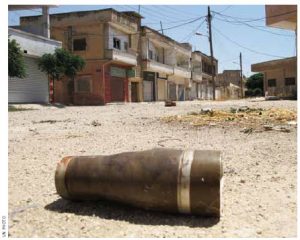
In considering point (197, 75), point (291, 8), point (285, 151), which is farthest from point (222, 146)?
point (197, 75)

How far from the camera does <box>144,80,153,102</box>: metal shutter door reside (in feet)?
118

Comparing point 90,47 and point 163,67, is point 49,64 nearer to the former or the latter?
→ point 90,47

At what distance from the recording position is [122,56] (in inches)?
1158

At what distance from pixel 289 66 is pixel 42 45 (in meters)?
18.6

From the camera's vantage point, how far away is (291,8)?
1433 centimetres

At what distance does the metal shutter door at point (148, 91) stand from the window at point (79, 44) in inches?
337

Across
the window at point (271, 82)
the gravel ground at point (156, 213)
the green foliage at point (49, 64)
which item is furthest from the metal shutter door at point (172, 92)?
the gravel ground at point (156, 213)

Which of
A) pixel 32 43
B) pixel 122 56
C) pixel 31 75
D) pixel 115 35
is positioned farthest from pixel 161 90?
pixel 32 43

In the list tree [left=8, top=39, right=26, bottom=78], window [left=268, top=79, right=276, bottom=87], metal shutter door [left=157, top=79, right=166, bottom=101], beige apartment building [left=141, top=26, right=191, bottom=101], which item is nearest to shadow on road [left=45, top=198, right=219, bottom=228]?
tree [left=8, top=39, right=26, bottom=78]

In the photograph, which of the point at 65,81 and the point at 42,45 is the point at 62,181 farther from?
the point at 65,81

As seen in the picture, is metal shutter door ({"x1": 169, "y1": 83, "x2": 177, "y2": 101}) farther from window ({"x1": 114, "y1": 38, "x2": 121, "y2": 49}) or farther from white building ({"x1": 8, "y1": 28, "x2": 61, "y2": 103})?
white building ({"x1": 8, "y1": 28, "x2": 61, "y2": 103})

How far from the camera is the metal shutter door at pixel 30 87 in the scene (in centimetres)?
2118

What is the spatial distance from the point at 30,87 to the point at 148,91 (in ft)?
49.9

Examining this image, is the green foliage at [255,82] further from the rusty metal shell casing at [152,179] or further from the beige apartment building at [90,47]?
the rusty metal shell casing at [152,179]
